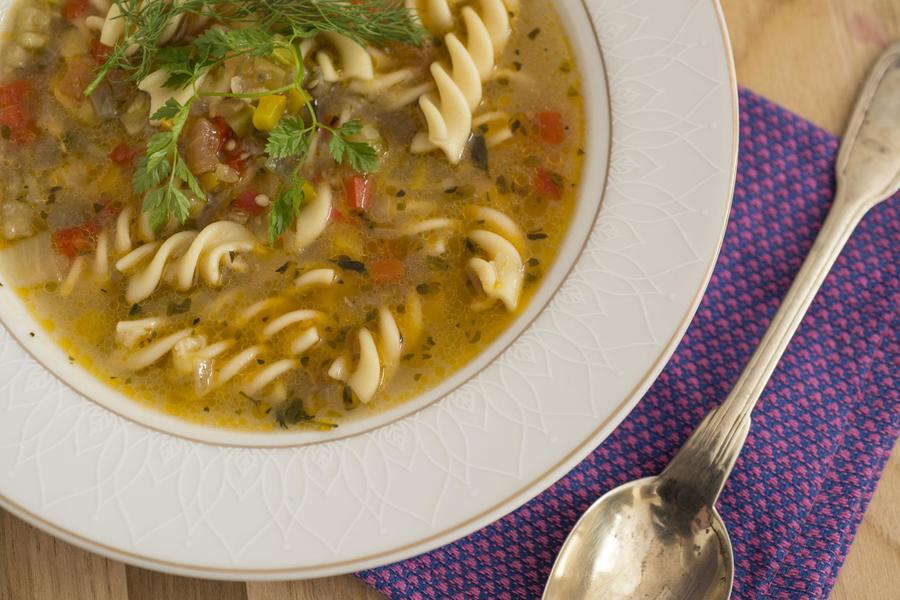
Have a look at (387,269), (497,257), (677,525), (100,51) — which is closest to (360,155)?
(387,269)

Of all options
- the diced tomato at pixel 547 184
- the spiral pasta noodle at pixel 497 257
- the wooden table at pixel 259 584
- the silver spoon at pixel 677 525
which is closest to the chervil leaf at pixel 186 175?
the spiral pasta noodle at pixel 497 257

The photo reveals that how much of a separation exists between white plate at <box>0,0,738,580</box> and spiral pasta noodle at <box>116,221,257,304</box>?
0.47 metres

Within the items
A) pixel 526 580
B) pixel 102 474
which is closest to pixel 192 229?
pixel 102 474

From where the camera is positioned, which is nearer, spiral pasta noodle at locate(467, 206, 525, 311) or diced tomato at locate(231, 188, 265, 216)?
spiral pasta noodle at locate(467, 206, 525, 311)

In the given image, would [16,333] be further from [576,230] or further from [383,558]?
[576,230]

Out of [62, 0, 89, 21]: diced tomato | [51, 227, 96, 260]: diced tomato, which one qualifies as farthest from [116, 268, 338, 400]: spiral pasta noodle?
[62, 0, 89, 21]: diced tomato

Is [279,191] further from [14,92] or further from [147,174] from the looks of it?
[14,92]

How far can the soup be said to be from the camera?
366 centimetres

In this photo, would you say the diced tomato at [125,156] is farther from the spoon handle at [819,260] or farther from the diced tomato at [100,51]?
the spoon handle at [819,260]

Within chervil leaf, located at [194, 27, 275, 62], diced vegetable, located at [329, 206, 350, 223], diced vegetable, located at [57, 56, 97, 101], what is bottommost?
diced vegetable, located at [329, 206, 350, 223]

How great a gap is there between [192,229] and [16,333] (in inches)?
34.0

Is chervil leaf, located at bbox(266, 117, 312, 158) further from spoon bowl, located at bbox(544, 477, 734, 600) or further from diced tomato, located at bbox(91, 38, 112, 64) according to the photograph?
spoon bowl, located at bbox(544, 477, 734, 600)

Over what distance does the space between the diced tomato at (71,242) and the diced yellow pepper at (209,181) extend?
57 centimetres

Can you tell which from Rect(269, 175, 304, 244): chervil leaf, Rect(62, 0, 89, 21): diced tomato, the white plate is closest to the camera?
the white plate
